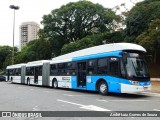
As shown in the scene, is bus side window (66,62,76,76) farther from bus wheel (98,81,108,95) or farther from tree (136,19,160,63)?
tree (136,19,160,63)

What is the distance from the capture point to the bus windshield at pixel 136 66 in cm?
1627

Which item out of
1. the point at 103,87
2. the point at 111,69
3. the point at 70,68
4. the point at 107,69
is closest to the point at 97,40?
the point at 70,68

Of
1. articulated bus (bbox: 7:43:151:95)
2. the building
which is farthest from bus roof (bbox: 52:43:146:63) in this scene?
the building

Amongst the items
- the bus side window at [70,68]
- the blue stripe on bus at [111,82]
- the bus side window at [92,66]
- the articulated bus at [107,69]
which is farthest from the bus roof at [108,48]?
the blue stripe on bus at [111,82]

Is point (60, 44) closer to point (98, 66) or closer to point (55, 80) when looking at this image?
point (55, 80)

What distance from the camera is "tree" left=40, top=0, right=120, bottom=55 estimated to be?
5534 centimetres

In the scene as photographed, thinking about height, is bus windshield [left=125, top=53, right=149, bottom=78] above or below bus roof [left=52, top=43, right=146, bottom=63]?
below

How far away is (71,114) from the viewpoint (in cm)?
1041

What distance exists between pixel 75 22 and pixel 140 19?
24227 mm

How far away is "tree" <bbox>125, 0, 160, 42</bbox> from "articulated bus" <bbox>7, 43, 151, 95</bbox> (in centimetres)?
1312

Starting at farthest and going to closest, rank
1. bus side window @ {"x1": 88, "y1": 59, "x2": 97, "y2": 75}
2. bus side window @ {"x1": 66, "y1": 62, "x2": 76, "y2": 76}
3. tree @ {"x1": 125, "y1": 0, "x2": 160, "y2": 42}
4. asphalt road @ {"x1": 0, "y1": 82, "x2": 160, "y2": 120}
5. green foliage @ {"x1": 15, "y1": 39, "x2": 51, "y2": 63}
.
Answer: green foliage @ {"x1": 15, "y1": 39, "x2": 51, "y2": 63} → tree @ {"x1": 125, "y1": 0, "x2": 160, "y2": 42} → bus side window @ {"x1": 66, "y1": 62, "x2": 76, "y2": 76} → bus side window @ {"x1": 88, "y1": 59, "x2": 97, "y2": 75} → asphalt road @ {"x1": 0, "y1": 82, "x2": 160, "y2": 120}

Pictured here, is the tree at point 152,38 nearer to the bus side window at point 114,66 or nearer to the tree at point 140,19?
the tree at point 140,19

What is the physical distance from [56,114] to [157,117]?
11.9 ft

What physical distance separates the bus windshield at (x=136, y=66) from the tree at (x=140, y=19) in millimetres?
16664
